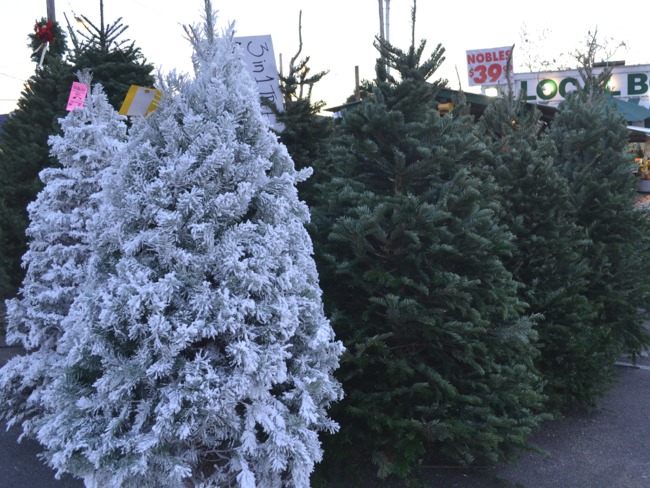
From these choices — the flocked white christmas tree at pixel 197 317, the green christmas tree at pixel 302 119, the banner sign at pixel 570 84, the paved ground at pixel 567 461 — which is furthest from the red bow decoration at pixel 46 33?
the banner sign at pixel 570 84

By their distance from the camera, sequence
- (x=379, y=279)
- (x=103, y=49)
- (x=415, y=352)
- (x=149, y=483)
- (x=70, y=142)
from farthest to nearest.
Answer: (x=103, y=49) < (x=70, y=142) < (x=415, y=352) < (x=379, y=279) < (x=149, y=483)

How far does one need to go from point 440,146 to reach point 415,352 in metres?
1.36

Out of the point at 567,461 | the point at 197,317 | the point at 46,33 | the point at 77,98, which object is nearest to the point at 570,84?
the point at 46,33

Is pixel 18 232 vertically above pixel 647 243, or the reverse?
pixel 18 232

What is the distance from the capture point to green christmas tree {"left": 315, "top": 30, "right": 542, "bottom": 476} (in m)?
3.79

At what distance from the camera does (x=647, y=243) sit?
745 cm

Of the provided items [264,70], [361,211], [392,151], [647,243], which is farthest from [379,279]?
[647,243]

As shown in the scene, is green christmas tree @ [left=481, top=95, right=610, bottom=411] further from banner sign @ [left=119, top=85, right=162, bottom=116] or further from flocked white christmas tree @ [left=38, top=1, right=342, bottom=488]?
banner sign @ [left=119, top=85, right=162, bottom=116]

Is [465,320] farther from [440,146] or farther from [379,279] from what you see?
[440,146]

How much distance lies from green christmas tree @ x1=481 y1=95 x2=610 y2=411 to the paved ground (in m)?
0.28

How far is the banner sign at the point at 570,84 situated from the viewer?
90.8 feet

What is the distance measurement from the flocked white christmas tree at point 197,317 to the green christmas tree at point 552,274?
3.11m

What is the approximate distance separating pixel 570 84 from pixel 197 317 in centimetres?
2834

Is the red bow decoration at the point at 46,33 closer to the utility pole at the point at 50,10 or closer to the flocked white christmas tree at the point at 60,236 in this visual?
the flocked white christmas tree at the point at 60,236
